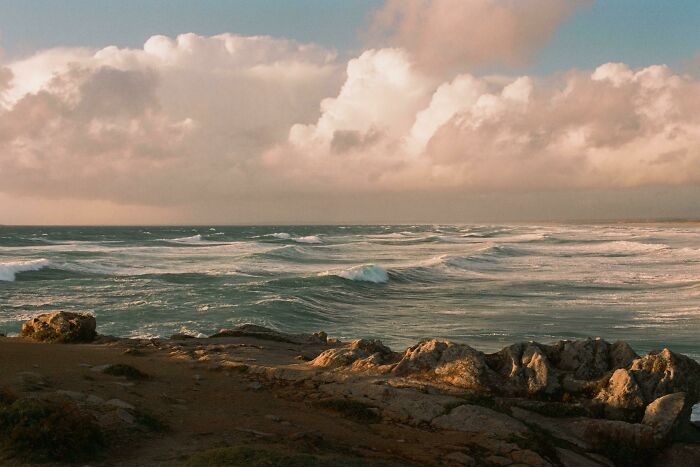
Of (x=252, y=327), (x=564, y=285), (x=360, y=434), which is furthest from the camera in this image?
(x=564, y=285)

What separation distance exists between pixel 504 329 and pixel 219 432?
1650 centimetres

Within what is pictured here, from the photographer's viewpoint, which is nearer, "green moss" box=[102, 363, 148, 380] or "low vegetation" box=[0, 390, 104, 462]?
"low vegetation" box=[0, 390, 104, 462]

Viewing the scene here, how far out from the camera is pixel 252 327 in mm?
18234

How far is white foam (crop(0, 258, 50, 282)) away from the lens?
→ 40.2 m

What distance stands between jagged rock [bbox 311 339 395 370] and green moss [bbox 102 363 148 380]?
3483 millimetres

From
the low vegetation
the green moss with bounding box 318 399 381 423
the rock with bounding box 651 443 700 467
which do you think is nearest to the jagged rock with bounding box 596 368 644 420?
the rock with bounding box 651 443 700 467

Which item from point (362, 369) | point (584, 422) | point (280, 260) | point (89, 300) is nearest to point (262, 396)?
point (362, 369)

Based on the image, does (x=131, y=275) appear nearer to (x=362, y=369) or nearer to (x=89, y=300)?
(x=89, y=300)

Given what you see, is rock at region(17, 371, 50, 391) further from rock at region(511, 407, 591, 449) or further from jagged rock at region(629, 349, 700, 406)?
jagged rock at region(629, 349, 700, 406)

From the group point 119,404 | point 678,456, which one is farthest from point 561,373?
point 119,404

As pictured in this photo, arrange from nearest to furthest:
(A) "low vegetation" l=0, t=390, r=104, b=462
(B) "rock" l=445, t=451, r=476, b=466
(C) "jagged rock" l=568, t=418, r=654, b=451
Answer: (A) "low vegetation" l=0, t=390, r=104, b=462, (B) "rock" l=445, t=451, r=476, b=466, (C) "jagged rock" l=568, t=418, r=654, b=451

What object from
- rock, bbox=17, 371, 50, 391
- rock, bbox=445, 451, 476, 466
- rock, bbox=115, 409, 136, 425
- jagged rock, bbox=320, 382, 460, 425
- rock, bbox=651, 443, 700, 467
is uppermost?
rock, bbox=17, 371, 50, 391

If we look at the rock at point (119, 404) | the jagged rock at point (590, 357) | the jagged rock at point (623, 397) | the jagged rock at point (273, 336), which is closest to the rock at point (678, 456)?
the jagged rock at point (623, 397)

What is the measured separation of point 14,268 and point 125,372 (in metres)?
37.5
